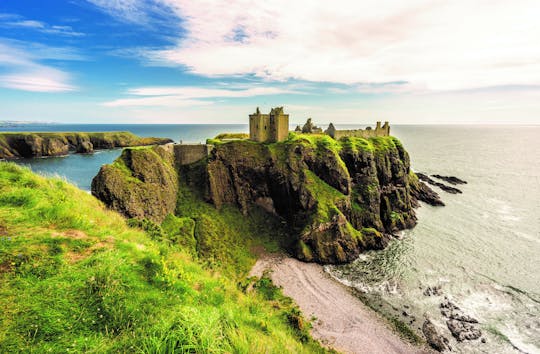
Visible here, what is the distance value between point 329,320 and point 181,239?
23010mm

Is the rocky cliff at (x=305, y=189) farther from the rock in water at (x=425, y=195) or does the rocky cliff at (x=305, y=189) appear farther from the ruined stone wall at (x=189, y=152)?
the rock in water at (x=425, y=195)

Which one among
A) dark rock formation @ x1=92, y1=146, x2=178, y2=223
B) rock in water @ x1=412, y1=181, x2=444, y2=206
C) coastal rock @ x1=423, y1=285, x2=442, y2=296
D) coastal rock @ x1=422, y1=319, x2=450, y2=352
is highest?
dark rock formation @ x1=92, y1=146, x2=178, y2=223

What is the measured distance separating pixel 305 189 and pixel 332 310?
73.1 ft

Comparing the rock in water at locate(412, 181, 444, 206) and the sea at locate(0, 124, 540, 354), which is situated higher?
the rock in water at locate(412, 181, 444, 206)

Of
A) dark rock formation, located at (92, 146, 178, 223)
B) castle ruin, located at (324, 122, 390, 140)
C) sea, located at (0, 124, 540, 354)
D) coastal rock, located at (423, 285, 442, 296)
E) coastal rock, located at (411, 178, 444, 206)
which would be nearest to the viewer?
dark rock formation, located at (92, 146, 178, 223)

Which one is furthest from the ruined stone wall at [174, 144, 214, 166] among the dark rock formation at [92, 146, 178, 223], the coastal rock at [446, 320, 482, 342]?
the coastal rock at [446, 320, 482, 342]

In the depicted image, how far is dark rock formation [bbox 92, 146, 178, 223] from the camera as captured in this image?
2966cm

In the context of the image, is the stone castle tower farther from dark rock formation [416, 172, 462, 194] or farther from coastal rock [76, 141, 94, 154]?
coastal rock [76, 141, 94, 154]

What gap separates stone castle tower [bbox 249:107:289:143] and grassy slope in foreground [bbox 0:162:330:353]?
4651cm

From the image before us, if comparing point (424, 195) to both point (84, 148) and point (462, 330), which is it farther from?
point (84, 148)

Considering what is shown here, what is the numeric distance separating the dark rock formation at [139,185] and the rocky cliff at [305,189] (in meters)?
0.20

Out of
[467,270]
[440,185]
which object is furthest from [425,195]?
[467,270]

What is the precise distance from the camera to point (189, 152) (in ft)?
174

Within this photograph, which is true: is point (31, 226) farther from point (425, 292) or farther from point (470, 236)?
point (470, 236)
